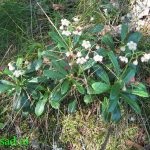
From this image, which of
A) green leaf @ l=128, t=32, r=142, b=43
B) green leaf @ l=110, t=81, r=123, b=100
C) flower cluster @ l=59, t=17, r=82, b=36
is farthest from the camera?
green leaf @ l=128, t=32, r=142, b=43

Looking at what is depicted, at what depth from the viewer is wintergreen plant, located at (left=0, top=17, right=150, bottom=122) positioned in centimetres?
196

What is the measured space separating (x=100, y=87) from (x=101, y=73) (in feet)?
0.33

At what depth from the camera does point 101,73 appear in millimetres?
2016

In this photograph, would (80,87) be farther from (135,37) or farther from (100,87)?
(135,37)

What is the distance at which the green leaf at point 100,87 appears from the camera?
194 centimetres

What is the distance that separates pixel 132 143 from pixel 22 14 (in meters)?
1.09

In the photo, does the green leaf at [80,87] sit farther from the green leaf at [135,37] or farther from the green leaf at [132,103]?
the green leaf at [135,37]

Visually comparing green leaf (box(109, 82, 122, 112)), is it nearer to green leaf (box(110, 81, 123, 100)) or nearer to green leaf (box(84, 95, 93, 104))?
green leaf (box(110, 81, 123, 100))

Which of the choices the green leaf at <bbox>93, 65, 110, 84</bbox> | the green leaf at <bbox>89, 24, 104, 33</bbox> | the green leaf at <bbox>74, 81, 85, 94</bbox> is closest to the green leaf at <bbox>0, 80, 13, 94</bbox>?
the green leaf at <bbox>74, 81, 85, 94</bbox>

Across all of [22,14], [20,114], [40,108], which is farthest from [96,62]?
[22,14]

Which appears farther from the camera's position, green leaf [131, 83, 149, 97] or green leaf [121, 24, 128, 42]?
green leaf [121, 24, 128, 42]

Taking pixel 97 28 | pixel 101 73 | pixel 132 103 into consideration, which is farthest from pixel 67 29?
pixel 132 103

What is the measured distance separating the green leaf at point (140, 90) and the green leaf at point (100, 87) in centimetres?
13

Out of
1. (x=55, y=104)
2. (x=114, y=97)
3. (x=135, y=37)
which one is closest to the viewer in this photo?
(x=114, y=97)
